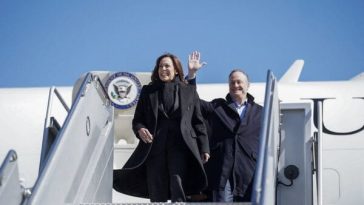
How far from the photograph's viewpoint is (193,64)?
7555mm

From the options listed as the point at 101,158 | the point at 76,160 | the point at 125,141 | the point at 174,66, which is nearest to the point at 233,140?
the point at 174,66

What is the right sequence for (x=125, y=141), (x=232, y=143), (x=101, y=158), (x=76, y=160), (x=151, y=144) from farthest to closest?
(x=125, y=141)
(x=101, y=158)
(x=232, y=143)
(x=151, y=144)
(x=76, y=160)

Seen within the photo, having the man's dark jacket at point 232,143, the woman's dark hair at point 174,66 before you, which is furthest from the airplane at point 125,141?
the woman's dark hair at point 174,66

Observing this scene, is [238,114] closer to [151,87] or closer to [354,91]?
[151,87]

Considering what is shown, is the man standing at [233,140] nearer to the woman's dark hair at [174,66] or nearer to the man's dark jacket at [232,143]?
the man's dark jacket at [232,143]

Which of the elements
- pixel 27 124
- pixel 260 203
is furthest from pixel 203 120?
pixel 27 124

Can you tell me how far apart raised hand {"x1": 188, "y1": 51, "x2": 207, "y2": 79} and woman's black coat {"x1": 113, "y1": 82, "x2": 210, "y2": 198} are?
273 mm

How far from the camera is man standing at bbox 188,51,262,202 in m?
6.92

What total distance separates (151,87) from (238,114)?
35.1 inches

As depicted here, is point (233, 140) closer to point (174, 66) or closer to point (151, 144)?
point (151, 144)

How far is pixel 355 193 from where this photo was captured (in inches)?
419

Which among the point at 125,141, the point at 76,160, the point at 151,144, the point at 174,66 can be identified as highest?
the point at 174,66

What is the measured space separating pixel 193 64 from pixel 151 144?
3.43 ft

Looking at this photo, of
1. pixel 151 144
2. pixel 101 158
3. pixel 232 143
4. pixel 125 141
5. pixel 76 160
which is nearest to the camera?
pixel 76 160
